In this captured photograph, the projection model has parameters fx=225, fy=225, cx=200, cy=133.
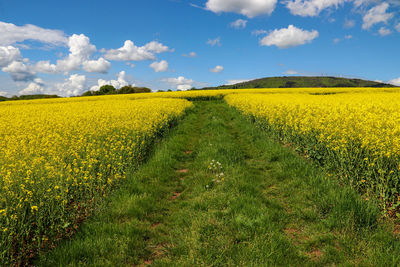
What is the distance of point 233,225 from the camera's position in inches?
159

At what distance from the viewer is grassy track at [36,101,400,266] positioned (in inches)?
130

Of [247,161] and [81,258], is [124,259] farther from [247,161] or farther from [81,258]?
[247,161]

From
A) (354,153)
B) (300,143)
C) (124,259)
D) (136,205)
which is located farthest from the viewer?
(300,143)

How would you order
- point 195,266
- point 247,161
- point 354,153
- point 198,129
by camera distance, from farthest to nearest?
point 198,129, point 247,161, point 354,153, point 195,266

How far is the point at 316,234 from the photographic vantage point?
3.85 metres

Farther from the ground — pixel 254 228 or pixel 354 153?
pixel 354 153

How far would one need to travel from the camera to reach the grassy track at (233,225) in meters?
3.31

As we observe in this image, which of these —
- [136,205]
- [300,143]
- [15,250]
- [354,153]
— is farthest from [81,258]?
[300,143]

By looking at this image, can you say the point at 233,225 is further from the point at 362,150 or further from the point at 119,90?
the point at 119,90

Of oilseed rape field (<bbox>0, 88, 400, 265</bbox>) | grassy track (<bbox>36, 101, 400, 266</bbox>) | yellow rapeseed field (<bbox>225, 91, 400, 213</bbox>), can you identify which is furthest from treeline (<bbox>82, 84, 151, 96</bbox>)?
grassy track (<bbox>36, 101, 400, 266</bbox>)

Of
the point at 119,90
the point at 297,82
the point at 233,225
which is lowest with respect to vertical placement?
the point at 233,225

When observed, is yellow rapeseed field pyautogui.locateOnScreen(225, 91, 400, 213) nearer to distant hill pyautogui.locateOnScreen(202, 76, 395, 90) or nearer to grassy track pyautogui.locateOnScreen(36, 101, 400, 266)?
grassy track pyautogui.locateOnScreen(36, 101, 400, 266)

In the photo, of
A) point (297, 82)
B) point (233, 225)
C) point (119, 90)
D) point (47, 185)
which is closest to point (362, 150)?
point (233, 225)

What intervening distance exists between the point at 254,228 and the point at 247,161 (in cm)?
426
